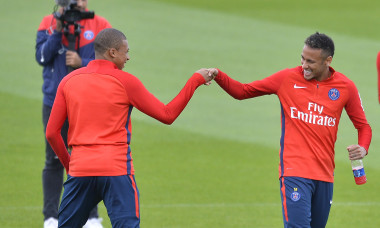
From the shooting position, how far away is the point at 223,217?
1024 centimetres

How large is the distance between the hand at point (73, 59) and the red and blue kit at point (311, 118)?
1.98 meters

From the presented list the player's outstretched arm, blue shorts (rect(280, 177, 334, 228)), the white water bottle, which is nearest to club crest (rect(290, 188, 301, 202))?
blue shorts (rect(280, 177, 334, 228))

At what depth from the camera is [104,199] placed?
6824 millimetres

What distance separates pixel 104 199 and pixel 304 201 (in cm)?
171

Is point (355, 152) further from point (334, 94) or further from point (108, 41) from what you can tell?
point (108, 41)

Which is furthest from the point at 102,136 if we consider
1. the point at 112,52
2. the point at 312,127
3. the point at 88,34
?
the point at 88,34

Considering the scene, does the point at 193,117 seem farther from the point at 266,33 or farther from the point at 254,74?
the point at 266,33

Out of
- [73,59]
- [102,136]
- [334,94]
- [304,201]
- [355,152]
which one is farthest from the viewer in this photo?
[73,59]

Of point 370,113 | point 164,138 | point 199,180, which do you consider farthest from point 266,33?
point 199,180

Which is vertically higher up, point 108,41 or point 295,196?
point 108,41

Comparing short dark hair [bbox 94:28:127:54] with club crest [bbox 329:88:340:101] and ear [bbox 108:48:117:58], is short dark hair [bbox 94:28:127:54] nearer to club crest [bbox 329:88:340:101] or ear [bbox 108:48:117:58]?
ear [bbox 108:48:117:58]

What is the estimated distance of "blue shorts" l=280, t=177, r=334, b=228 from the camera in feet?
23.4

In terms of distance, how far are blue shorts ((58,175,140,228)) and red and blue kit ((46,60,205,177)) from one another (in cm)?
7

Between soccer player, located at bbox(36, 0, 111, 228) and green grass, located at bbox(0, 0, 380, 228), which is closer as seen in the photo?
soccer player, located at bbox(36, 0, 111, 228)
